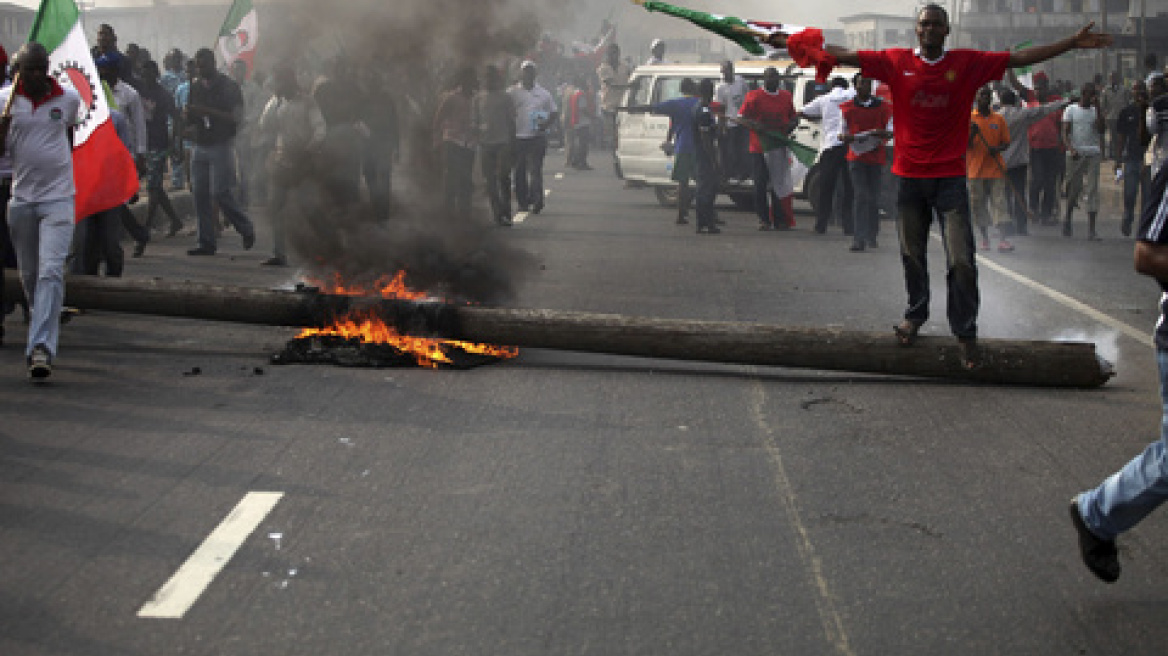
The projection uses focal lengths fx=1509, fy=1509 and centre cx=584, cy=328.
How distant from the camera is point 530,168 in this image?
20547 mm

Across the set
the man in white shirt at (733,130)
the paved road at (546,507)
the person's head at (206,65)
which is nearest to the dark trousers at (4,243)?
the paved road at (546,507)

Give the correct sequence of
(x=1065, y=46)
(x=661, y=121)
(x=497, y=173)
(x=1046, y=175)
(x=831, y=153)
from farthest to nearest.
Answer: (x=661, y=121)
(x=1046, y=175)
(x=497, y=173)
(x=831, y=153)
(x=1065, y=46)

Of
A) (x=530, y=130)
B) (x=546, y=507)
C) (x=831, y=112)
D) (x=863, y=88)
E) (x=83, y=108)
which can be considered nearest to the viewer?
(x=546, y=507)

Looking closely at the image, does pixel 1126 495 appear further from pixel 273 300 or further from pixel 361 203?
pixel 361 203

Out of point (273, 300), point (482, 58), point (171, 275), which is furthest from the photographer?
point (482, 58)

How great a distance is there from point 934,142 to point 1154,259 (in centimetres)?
414

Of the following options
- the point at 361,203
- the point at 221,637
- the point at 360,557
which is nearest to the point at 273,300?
the point at 361,203

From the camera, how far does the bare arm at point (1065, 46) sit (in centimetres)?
774

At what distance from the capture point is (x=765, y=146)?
712 inches

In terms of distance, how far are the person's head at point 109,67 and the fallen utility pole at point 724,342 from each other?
5.26 meters

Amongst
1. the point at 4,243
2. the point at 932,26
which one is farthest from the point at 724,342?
the point at 4,243

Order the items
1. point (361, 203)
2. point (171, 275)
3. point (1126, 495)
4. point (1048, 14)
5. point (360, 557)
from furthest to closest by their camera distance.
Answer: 1. point (1048, 14)
2. point (171, 275)
3. point (361, 203)
4. point (360, 557)
5. point (1126, 495)

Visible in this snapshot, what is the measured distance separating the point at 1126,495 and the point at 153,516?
337 centimetres

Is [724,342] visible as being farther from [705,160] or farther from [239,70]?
[239,70]
